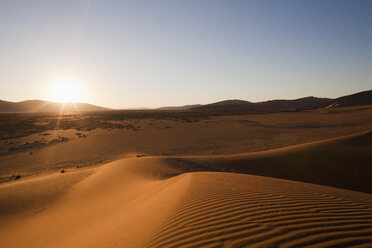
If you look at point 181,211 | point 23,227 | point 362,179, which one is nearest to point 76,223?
point 23,227

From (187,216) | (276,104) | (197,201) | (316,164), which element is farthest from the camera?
(276,104)

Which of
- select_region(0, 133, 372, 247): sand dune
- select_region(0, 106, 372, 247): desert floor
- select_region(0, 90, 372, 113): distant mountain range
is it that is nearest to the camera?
select_region(0, 133, 372, 247): sand dune

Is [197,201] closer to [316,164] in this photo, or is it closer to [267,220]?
[267,220]

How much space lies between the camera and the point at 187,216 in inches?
116

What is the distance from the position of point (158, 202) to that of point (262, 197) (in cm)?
202

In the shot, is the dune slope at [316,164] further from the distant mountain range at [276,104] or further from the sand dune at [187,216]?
the distant mountain range at [276,104]

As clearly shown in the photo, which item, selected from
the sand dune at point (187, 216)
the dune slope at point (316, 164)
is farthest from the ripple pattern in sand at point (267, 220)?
the dune slope at point (316, 164)

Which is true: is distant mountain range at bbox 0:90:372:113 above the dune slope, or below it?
above

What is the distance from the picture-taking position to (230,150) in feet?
46.5

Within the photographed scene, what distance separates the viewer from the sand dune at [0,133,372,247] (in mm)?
2318

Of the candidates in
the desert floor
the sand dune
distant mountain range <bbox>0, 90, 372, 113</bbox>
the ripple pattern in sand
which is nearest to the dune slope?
the desert floor

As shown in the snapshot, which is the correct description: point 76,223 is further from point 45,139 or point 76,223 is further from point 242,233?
point 45,139

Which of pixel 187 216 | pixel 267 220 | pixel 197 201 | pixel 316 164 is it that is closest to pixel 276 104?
pixel 316 164

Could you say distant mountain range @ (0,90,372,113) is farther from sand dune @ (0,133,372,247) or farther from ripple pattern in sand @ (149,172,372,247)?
ripple pattern in sand @ (149,172,372,247)
